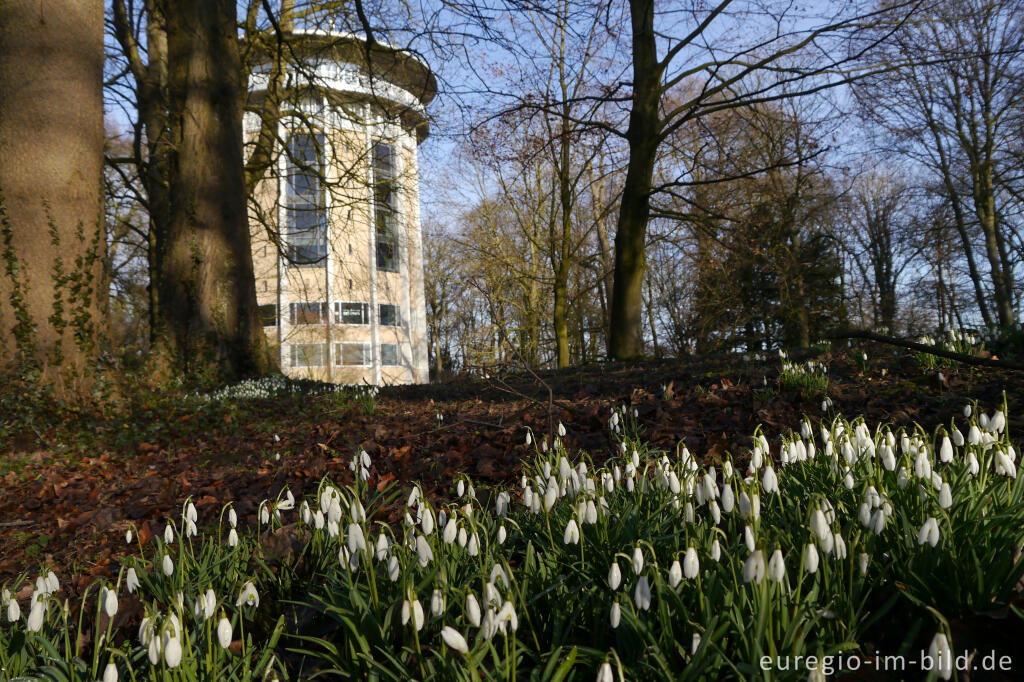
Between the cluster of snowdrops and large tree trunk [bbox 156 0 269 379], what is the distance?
7249mm

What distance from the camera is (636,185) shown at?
38.0 feet

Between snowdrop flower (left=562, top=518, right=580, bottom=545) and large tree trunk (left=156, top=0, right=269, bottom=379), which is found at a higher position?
large tree trunk (left=156, top=0, right=269, bottom=379)

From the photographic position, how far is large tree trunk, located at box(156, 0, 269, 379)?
30.0 ft

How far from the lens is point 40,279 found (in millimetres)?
6227

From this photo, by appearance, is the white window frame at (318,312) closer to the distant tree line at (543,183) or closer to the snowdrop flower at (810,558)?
the distant tree line at (543,183)

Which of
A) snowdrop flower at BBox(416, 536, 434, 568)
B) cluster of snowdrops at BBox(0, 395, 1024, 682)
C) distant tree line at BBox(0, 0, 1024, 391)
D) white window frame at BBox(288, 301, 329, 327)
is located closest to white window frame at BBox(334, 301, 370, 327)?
white window frame at BBox(288, 301, 329, 327)

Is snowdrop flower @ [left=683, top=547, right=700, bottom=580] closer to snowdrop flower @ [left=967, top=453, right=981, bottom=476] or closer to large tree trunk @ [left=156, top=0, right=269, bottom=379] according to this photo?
snowdrop flower @ [left=967, top=453, right=981, bottom=476]

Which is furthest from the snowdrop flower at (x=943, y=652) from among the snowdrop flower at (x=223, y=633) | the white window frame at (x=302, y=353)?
the white window frame at (x=302, y=353)

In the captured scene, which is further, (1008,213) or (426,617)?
(1008,213)

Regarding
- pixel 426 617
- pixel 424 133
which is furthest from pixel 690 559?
pixel 424 133

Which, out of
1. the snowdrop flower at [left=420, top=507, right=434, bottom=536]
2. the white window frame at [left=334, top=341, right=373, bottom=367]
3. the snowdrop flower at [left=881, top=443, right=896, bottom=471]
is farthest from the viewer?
the white window frame at [left=334, top=341, right=373, bottom=367]

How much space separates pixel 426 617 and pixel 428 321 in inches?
1535

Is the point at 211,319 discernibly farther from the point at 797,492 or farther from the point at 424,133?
the point at 797,492

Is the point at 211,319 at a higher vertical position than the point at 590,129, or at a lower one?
lower
